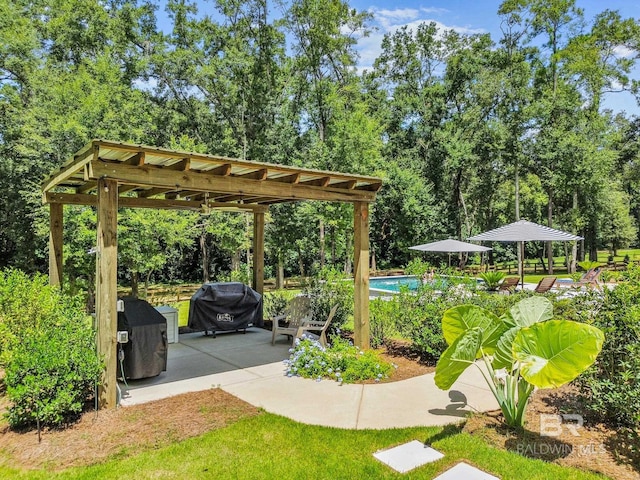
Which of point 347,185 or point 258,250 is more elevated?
point 347,185

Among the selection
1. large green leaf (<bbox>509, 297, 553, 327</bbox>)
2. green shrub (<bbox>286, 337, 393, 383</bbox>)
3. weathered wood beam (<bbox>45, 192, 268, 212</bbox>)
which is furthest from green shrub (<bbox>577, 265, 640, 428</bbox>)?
weathered wood beam (<bbox>45, 192, 268, 212</bbox>)

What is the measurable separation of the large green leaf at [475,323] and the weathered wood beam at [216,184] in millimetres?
2672

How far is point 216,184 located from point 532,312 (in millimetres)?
3709

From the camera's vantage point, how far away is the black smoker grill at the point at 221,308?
752 centimetres

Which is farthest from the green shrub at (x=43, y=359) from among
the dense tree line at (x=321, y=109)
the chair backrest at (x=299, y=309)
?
the dense tree line at (x=321, y=109)

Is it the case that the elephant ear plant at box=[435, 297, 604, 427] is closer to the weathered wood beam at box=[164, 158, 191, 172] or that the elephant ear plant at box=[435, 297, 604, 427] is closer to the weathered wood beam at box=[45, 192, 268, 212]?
the weathered wood beam at box=[164, 158, 191, 172]

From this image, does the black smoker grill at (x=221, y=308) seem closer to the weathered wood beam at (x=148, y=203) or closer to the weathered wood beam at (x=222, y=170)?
the weathered wood beam at (x=148, y=203)

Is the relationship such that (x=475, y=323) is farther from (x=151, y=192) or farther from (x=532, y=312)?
(x=151, y=192)

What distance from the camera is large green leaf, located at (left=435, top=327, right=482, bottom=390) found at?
360 centimetres

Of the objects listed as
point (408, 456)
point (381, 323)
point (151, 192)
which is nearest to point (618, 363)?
point (408, 456)

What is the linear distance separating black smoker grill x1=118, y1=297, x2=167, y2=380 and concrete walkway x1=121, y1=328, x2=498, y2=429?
0.18m

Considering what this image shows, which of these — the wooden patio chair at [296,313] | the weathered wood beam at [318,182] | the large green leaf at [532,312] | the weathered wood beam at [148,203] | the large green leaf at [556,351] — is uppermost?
the weathered wood beam at [318,182]

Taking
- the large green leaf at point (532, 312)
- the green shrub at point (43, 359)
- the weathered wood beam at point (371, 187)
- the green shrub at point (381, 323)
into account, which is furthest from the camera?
the green shrub at point (381, 323)

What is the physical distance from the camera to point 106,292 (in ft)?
13.6
